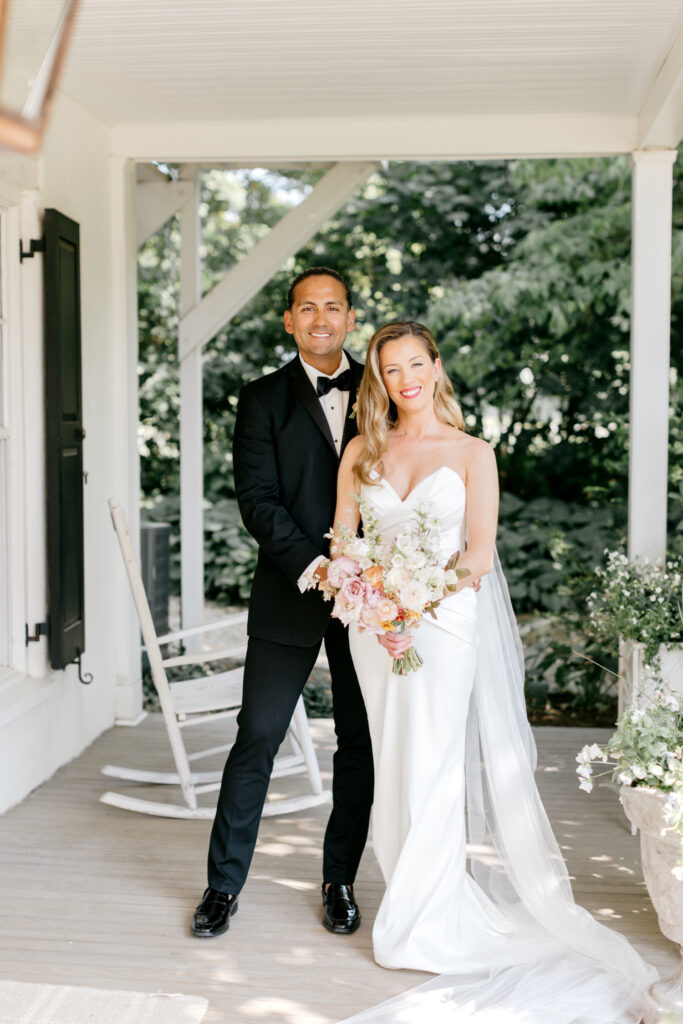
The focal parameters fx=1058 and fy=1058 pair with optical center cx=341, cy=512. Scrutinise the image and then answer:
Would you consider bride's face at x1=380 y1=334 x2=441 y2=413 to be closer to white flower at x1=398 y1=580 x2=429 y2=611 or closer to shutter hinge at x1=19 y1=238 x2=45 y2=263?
white flower at x1=398 y1=580 x2=429 y2=611

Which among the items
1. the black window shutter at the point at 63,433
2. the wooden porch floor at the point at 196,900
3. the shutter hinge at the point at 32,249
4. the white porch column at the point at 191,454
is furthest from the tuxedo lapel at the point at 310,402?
the white porch column at the point at 191,454

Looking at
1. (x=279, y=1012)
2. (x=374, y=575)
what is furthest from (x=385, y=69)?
(x=279, y=1012)

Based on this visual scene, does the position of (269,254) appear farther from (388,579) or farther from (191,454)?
(388,579)

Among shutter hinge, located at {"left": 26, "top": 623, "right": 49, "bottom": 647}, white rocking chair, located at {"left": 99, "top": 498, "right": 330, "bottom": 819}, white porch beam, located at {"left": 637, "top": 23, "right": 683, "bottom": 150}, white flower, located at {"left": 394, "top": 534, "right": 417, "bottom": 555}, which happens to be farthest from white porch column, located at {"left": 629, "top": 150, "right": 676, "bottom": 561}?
shutter hinge, located at {"left": 26, "top": 623, "right": 49, "bottom": 647}

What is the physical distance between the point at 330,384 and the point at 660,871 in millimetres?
1619

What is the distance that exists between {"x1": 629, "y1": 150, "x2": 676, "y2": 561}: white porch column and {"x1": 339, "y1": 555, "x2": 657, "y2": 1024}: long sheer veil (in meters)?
1.62

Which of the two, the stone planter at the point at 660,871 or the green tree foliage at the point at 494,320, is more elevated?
the green tree foliage at the point at 494,320

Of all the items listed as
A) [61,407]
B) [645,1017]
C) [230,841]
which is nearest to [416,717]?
[230,841]

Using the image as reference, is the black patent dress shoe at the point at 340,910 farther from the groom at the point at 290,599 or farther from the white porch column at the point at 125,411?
the white porch column at the point at 125,411

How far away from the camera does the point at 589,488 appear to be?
798 cm

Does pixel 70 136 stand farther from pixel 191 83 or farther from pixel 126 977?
pixel 126 977

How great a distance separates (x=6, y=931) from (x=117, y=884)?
445 mm

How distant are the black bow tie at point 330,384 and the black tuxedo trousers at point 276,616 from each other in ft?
0.09

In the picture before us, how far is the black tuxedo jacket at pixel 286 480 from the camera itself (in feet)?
10.1
